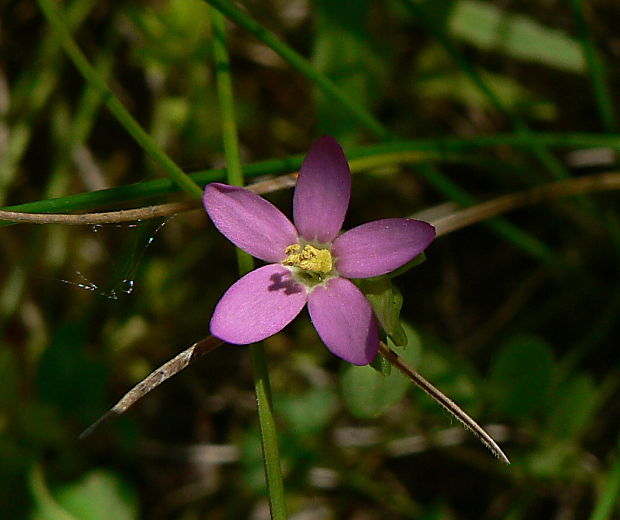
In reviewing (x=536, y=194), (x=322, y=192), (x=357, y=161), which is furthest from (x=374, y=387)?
(x=536, y=194)

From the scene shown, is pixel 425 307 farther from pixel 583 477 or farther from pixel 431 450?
pixel 583 477

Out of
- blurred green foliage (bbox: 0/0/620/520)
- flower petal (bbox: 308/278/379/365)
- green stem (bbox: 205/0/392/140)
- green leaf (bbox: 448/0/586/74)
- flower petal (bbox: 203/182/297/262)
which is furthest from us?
green leaf (bbox: 448/0/586/74)

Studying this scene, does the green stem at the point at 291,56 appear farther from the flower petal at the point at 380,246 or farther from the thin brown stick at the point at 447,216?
the flower petal at the point at 380,246

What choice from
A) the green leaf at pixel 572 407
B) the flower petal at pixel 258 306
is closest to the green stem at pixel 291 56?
the flower petal at pixel 258 306

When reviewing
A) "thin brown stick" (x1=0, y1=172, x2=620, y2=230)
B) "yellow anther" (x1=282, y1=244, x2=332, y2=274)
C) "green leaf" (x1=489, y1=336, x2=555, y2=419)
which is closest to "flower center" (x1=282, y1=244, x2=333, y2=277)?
"yellow anther" (x1=282, y1=244, x2=332, y2=274)

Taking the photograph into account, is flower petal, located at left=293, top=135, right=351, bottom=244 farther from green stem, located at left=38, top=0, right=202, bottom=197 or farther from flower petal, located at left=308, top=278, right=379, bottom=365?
green stem, located at left=38, top=0, right=202, bottom=197

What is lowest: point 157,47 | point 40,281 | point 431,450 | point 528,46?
point 431,450

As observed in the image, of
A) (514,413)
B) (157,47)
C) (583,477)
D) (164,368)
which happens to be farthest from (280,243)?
(583,477)
